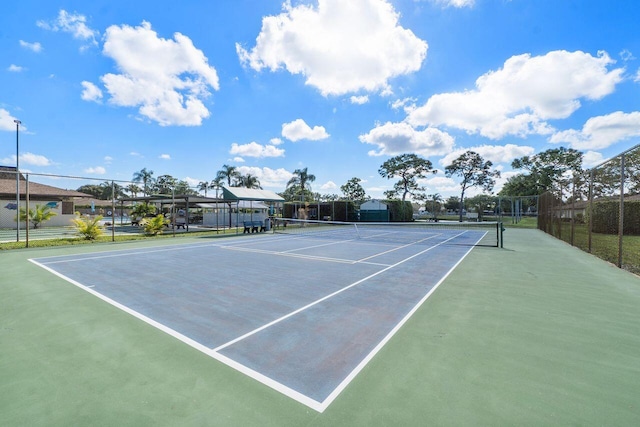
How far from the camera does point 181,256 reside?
1026 centimetres

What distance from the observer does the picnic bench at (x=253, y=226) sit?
68.9 ft

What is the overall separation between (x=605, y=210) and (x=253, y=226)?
19.8 m

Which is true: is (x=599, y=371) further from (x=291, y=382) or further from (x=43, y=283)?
(x=43, y=283)

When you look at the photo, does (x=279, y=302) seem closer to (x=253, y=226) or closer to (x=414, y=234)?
(x=414, y=234)

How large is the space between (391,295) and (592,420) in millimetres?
3405

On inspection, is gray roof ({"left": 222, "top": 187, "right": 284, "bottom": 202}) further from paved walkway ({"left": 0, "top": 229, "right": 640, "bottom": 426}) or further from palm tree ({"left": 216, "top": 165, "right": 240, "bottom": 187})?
palm tree ({"left": 216, "top": 165, "right": 240, "bottom": 187})

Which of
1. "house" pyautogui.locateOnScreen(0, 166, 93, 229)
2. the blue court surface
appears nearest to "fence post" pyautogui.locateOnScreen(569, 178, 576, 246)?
the blue court surface

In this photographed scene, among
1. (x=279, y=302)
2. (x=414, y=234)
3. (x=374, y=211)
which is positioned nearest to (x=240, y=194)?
(x=414, y=234)

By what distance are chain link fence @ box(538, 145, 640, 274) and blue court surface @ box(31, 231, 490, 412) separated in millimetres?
4932

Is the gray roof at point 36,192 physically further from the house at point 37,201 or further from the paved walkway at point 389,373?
the paved walkway at point 389,373

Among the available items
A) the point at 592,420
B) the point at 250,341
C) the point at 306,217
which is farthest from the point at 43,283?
the point at 306,217

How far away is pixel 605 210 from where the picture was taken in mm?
12594

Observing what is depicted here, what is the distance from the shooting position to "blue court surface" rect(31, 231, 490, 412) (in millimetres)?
3109

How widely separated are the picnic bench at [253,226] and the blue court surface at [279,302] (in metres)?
11.0
